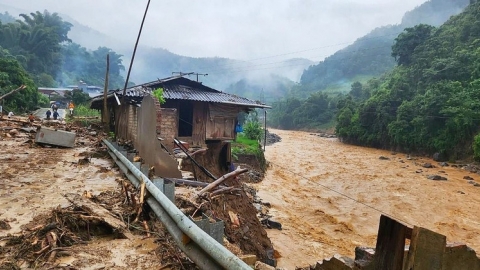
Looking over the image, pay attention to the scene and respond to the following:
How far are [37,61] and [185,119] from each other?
163 ft

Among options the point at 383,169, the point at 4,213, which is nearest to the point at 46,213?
the point at 4,213

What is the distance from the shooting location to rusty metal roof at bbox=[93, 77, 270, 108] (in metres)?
14.0

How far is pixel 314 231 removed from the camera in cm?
1285

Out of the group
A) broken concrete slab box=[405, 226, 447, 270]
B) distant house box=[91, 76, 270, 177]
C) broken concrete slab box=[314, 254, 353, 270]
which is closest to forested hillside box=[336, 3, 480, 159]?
distant house box=[91, 76, 270, 177]

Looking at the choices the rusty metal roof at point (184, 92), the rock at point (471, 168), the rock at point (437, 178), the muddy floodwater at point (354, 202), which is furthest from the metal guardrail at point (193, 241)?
the rock at point (471, 168)

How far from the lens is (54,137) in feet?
34.5

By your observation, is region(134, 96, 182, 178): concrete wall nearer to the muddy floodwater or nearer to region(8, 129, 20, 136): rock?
the muddy floodwater

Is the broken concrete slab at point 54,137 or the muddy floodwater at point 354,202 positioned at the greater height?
the broken concrete slab at point 54,137

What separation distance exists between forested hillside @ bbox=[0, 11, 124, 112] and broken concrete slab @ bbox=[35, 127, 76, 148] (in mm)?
19946

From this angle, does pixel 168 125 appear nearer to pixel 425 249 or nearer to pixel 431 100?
pixel 425 249

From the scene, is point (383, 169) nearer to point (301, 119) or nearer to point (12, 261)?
point (12, 261)

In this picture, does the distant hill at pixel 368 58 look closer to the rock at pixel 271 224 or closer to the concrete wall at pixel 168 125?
the rock at pixel 271 224

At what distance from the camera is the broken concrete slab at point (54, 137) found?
10336mm

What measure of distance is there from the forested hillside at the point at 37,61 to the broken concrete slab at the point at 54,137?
1995 centimetres
